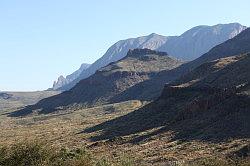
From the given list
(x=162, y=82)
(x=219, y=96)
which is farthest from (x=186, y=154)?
(x=162, y=82)

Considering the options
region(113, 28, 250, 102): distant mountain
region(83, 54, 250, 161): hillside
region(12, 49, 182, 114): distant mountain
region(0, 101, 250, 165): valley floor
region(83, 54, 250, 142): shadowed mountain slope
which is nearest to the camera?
region(0, 101, 250, 165): valley floor

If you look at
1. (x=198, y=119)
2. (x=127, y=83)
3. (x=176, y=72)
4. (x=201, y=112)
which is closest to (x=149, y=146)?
(x=198, y=119)

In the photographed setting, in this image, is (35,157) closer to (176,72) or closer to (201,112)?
(201,112)

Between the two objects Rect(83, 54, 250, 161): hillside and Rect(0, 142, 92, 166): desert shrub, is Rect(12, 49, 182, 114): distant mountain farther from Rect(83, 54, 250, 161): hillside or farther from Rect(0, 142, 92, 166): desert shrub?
Rect(0, 142, 92, 166): desert shrub

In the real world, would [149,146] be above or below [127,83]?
below

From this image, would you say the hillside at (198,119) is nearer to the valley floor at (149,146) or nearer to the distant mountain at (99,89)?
the valley floor at (149,146)

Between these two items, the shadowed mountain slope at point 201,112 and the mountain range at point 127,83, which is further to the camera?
the mountain range at point 127,83

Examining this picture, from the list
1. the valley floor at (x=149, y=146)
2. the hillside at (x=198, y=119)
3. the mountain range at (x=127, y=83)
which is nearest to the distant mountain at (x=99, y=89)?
the mountain range at (x=127, y=83)

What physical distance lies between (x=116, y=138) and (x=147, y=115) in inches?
653

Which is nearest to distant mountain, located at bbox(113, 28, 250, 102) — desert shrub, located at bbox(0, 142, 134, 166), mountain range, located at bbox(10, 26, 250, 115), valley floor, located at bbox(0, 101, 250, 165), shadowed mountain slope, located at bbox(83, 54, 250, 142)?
mountain range, located at bbox(10, 26, 250, 115)

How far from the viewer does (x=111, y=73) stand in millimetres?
191875

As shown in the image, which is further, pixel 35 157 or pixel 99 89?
pixel 99 89

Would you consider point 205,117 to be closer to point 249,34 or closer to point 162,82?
point 162,82

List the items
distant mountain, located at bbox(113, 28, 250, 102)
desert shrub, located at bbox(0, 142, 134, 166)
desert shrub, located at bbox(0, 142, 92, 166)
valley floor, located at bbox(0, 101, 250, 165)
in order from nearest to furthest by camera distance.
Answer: desert shrub, located at bbox(0, 142, 134, 166), desert shrub, located at bbox(0, 142, 92, 166), valley floor, located at bbox(0, 101, 250, 165), distant mountain, located at bbox(113, 28, 250, 102)
